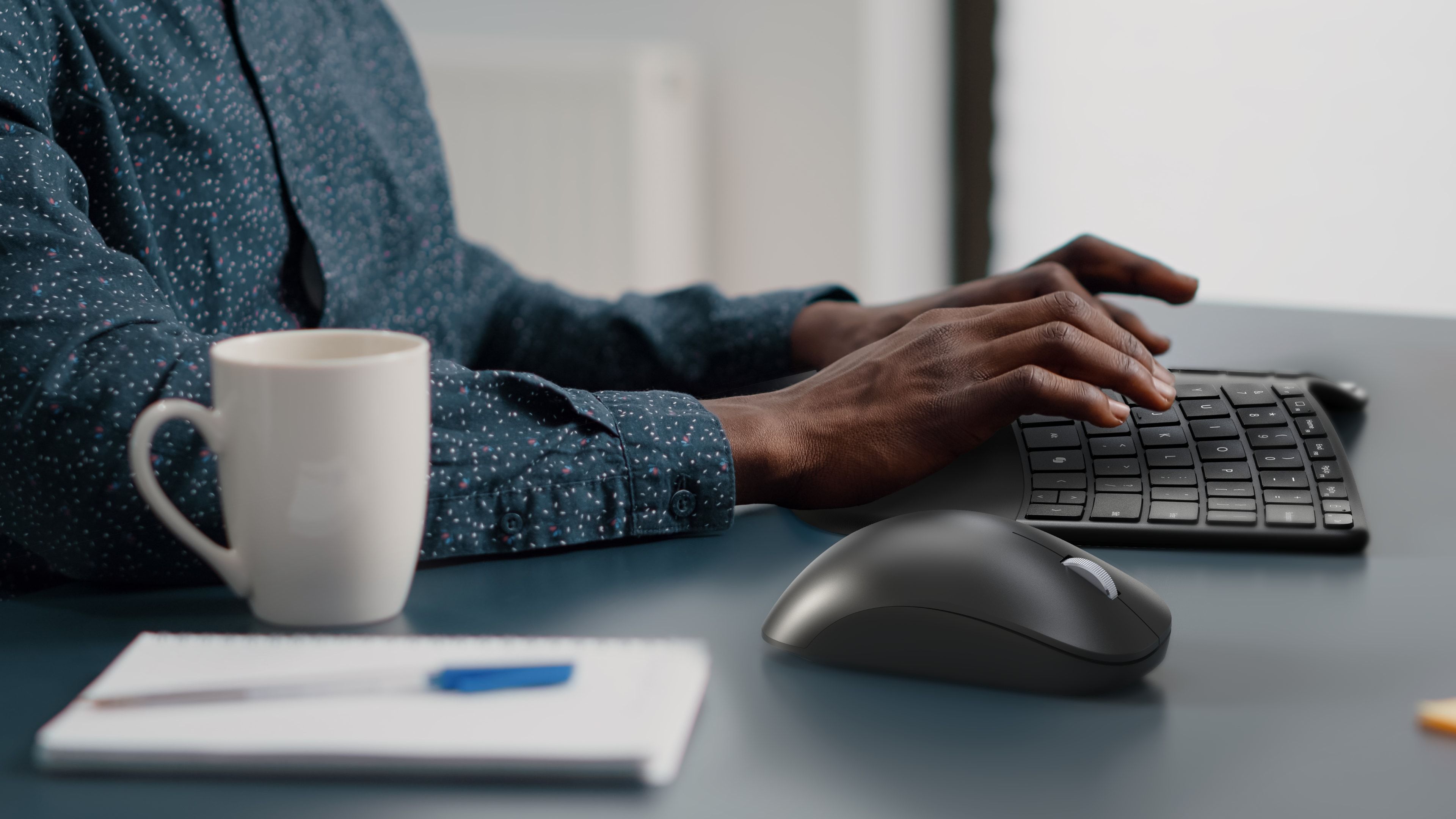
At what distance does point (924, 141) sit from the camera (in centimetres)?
234

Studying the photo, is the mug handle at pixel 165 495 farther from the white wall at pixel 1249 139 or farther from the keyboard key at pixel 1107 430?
the white wall at pixel 1249 139

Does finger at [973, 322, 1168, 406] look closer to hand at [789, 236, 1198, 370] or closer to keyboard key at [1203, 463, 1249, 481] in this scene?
A: keyboard key at [1203, 463, 1249, 481]

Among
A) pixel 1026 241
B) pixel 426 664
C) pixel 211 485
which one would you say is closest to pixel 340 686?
pixel 426 664

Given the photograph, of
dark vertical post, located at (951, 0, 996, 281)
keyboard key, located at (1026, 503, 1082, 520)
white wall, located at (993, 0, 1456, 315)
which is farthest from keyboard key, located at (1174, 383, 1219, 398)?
dark vertical post, located at (951, 0, 996, 281)

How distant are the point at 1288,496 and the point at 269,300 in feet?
1.90

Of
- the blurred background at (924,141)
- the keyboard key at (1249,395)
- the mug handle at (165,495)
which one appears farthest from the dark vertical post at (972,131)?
the mug handle at (165,495)

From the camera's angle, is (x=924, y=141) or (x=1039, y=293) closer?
(x=1039, y=293)

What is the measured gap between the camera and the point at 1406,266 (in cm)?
180

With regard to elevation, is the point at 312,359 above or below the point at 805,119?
above

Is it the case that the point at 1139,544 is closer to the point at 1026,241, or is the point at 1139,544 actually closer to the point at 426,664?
the point at 426,664

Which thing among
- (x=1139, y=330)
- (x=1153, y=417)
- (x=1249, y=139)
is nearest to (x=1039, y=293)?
(x=1139, y=330)

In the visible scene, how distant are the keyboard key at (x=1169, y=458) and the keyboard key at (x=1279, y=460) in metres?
0.03

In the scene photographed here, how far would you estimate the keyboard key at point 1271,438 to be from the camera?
58 centimetres

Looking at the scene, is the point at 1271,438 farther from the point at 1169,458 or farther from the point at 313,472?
the point at 313,472
